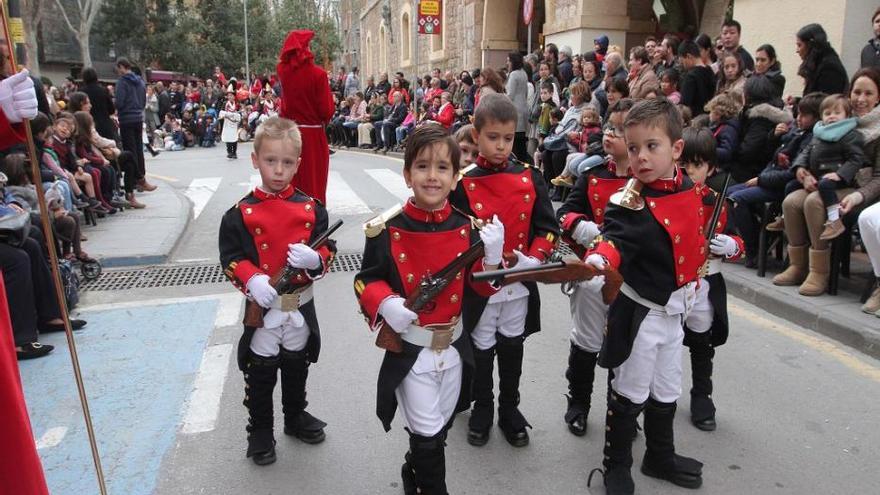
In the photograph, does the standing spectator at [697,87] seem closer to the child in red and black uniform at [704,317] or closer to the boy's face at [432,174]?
the child in red and black uniform at [704,317]

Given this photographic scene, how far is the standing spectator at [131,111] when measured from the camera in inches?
436

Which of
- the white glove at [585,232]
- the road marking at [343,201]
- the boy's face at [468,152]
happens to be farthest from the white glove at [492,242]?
the road marking at [343,201]

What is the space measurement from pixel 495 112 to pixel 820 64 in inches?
206

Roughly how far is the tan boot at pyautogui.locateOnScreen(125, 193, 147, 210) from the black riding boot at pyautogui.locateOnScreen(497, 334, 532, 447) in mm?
7911

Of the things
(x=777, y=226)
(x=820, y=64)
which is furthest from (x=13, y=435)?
(x=820, y=64)

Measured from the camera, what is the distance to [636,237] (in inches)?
114

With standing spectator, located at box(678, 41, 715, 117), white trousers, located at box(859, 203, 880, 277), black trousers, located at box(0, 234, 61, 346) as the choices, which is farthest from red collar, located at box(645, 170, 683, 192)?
standing spectator, located at box(678, 41, 715, 117)

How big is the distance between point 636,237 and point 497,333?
3.19ft

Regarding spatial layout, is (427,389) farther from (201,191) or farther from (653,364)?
(201,191)

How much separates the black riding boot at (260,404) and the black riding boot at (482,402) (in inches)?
40.0

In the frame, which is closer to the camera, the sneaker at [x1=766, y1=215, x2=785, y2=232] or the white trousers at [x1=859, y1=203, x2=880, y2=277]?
the white trousers at [x1=859, y1=203, x2=880, y2=277]

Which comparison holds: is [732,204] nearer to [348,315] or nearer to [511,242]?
[511,242]

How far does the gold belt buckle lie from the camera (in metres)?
3.23

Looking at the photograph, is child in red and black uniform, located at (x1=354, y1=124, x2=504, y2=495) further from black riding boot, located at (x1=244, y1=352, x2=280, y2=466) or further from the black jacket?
the black jacket
